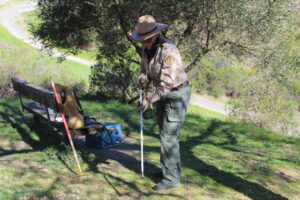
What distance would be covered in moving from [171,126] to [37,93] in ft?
9.16

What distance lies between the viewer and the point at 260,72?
536 inches

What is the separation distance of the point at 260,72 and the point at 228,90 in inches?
588

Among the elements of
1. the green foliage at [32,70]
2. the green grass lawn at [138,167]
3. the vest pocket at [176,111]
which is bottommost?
the green foliage at [32,70]

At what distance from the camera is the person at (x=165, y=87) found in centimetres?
421

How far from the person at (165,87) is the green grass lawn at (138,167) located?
1.37 ft

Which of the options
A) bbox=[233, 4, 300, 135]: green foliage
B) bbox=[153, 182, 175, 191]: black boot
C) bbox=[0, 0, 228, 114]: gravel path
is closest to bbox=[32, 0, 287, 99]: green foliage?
bbox=[233, 4, 300, 135]: green foliage

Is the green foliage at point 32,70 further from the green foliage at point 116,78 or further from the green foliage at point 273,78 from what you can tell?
the green foliage at point 273,78

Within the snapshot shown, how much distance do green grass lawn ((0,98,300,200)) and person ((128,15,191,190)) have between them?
1.37 ft

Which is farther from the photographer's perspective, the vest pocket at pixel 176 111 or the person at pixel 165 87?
the vest pocket at pixel 176 111

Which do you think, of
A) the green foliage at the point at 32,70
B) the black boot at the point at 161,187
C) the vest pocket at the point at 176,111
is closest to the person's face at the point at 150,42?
the vest pocket at the point at 176,111

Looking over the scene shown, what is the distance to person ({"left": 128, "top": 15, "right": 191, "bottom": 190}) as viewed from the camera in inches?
166

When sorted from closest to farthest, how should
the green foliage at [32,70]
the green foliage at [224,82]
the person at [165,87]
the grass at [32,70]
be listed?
the person at [165,87]
the green foliage at [32,70]
the grass at [32,70]
the green foliage at [224,82]

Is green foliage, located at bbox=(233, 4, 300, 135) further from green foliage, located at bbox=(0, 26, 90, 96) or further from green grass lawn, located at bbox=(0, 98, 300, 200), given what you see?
green foliage, located at bbox=(0, 26, 90, 96)

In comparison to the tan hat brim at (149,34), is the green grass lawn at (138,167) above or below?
below
